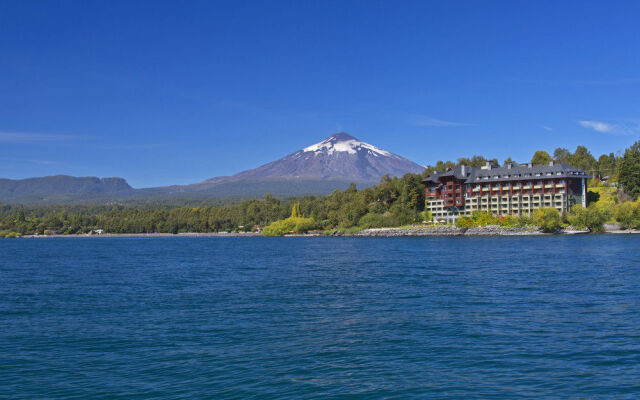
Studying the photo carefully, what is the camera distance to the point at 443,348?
1617cm

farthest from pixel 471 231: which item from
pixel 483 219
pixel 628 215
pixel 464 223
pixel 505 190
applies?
pixel 628 215

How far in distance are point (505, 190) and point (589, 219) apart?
24.5m

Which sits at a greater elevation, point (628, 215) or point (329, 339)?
point (628, 215)

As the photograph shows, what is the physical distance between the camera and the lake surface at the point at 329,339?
12992mm

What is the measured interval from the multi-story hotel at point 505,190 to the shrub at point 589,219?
11.0 meters

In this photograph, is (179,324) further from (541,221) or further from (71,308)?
(541,221)

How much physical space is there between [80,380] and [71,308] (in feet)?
39.5

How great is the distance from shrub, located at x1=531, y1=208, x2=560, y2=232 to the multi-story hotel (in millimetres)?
11002

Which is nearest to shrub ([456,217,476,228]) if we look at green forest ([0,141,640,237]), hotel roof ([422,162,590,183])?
green forest ([0,141,640,237])

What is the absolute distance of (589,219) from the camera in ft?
319

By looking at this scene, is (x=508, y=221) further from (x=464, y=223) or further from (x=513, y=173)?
(x=513, y=173)

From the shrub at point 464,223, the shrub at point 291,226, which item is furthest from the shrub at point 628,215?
the shrub at point 291,226

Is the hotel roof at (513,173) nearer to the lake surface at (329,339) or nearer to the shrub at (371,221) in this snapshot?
the shrub at (371,221)

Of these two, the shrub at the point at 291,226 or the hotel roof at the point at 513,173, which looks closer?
the hotel roof at the point at 513,173
